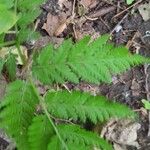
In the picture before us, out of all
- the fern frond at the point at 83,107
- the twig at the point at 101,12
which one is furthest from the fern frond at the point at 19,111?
the twig at the point at 101,12

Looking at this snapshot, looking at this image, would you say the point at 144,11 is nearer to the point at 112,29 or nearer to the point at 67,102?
the point at 112,29

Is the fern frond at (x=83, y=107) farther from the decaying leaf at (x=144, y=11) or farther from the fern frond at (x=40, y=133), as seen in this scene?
the decaying leaf at (x=144, y=11)

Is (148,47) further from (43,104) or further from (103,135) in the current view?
(43,104)

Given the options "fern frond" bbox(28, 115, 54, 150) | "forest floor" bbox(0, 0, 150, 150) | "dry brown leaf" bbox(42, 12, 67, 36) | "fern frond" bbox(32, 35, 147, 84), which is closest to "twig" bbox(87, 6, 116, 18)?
"forest floor" bbox(0, 0, 150, 150)

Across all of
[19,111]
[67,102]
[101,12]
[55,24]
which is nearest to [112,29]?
[101,12]

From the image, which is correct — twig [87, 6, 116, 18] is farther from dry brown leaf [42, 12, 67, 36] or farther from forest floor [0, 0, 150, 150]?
dry brown leaf [42, 12, 67, 36]

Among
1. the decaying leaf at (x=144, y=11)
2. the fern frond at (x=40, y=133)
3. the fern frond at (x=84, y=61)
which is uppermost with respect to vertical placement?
the fern frond at (x=84, y=61)

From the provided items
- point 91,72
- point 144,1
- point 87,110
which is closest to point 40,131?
point 87,110

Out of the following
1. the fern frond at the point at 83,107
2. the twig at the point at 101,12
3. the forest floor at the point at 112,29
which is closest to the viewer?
the fern frond at the point at 83,107
